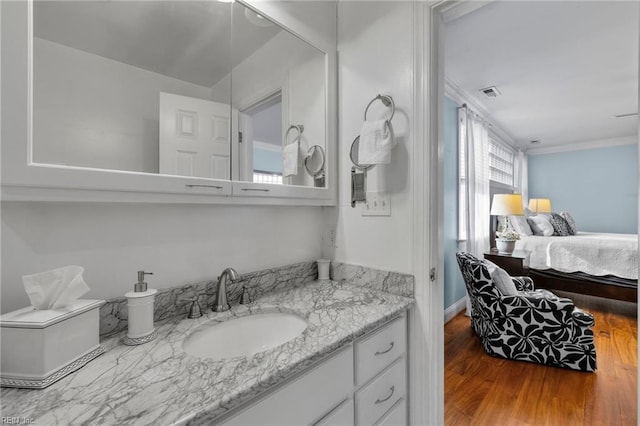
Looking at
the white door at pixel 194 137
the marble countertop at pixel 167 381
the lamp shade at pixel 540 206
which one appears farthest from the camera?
the lamp shade at pixel 540 206

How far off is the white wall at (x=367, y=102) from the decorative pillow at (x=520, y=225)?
391 cm

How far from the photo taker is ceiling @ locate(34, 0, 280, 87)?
0.78 m

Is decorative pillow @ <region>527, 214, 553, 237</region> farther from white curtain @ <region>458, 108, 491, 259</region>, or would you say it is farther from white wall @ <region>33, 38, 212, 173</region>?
white wall @ <region>33, 38, 212, 173</region>

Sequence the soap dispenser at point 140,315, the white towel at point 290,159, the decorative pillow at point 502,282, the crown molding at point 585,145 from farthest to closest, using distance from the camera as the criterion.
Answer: the crown molding at point 585,145 < the decorative pillow at point 502,282 < the white towel at point 290,159 < the soap dispenser at point 140,315

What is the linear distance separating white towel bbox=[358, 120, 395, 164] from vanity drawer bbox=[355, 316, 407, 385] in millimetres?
703

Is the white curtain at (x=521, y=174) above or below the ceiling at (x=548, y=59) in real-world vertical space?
below

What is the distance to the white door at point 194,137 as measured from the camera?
0.95 metres

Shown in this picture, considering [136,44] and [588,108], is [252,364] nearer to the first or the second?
[136,44]

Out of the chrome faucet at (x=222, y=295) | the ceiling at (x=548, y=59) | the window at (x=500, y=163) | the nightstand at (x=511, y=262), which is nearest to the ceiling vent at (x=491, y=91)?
the ceiling at (x=548, y=59)

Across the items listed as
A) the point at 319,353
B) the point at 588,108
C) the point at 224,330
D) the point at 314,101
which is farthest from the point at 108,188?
the point at 588,108

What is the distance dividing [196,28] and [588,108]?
477 cm

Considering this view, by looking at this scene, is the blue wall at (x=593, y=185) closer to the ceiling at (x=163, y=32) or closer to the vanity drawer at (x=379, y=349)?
the vanity drawer at (x=379, y=349)

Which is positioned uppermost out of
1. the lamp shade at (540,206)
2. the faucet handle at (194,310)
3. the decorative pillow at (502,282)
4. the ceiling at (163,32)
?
the ceiling at (163,32)

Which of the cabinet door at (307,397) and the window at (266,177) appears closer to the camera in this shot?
the cabinet door at (307,397)
